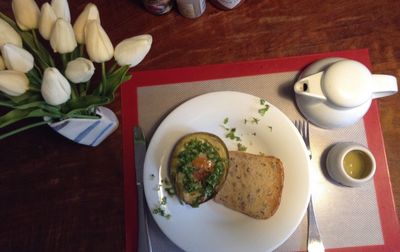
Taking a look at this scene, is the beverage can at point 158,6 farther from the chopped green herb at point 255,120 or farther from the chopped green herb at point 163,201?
the chopped green herb at point 163,201

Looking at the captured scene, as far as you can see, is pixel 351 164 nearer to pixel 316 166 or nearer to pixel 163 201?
pixel 316 166

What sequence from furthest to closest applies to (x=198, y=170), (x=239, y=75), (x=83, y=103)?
(x=239, y=75) → (x=198, y=170) → (x=83, y=103)

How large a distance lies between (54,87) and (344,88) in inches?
20.1

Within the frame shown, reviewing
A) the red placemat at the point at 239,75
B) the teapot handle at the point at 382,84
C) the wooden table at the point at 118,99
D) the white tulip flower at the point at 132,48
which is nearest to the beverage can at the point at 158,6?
the wooden table at the point at 118,99

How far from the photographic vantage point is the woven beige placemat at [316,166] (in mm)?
790

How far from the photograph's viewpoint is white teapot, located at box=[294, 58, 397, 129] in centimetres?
67

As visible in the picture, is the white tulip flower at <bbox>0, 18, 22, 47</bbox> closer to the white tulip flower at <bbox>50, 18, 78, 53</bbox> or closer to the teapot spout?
the white tulip flower at <bbox>50, 18, 78, 53</bbox>

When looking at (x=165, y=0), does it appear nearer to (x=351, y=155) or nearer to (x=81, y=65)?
(x=81, y=65)

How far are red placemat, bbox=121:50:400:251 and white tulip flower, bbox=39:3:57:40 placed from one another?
0.99 feet

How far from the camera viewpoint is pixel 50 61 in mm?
649

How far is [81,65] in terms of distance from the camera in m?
0.55

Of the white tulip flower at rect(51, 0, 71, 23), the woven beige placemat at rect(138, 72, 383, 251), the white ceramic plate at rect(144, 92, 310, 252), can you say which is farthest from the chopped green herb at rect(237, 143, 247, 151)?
the white tulip flower at rect(51, 0, 71, 23)

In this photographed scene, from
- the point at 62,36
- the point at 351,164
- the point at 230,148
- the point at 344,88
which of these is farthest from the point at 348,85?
the point at 62,36

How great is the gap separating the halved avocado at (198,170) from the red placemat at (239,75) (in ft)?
0.45
